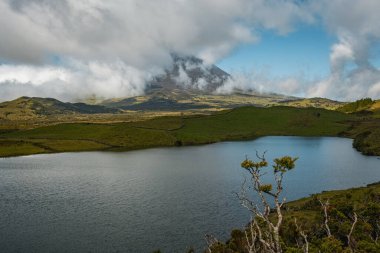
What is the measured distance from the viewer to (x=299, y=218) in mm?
72875

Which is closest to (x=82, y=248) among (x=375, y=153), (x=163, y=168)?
(x=163, y=168)

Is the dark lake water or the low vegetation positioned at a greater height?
the low vegetation

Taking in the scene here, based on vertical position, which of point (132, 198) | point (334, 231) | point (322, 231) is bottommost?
point (132, 198)

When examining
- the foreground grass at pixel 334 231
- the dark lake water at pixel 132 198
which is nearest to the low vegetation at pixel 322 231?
the foreground grass at pixel 334 231

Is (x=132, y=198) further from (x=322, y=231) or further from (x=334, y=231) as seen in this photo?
(x=334, y=231)

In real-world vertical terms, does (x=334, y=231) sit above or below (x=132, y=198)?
above

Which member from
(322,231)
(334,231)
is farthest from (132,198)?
(334,231)

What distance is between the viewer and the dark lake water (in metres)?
74.5

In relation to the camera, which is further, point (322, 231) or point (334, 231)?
point (322, 231)

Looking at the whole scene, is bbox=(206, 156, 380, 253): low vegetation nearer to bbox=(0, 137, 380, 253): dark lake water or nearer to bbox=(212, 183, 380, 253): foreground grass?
bbox=(212, 183, 380, 253): foreground grass

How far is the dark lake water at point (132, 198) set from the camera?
244 ft

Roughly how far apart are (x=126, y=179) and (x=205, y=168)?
3513 cm

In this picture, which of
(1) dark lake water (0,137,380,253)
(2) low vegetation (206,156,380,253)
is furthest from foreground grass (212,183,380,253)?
(1) dark lake water (0,137,380,253)

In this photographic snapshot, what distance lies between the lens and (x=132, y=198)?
347ft
